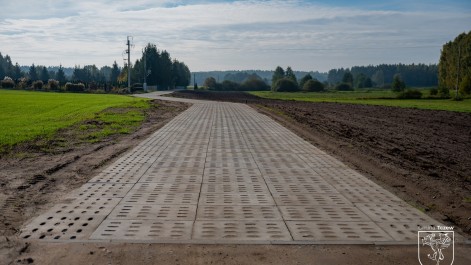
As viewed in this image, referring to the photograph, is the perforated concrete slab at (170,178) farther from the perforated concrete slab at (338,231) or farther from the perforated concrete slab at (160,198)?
the perforated concrete slab at (338,231)

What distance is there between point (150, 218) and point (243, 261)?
1994mm

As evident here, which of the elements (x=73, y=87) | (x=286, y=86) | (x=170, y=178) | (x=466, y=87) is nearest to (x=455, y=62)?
(x=466, y=87)

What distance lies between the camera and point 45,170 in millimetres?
10398

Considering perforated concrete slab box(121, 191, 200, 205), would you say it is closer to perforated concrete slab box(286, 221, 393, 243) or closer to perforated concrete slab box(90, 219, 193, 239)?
perforated concrete slab box(90, 219, 193, 239)

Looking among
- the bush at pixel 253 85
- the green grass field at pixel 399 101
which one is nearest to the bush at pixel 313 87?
the bush at pixel 253 85

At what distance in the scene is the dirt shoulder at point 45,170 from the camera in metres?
7.16

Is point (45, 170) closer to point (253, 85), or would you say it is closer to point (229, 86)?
point (229, 86)

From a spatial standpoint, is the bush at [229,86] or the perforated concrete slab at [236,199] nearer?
the perforated concrete slab at [236,199]

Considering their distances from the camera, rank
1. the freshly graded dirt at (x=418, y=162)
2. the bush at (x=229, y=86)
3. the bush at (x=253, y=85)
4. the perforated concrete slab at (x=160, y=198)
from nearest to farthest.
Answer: the perforated concrete slab at (x=160, y=198)
the freshly graded dirt at (x=418, y=162)
the bush at (x=229, y=86)
the bush at (x=253, y=85)

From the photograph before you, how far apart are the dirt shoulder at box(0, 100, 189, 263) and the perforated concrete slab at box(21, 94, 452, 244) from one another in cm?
32

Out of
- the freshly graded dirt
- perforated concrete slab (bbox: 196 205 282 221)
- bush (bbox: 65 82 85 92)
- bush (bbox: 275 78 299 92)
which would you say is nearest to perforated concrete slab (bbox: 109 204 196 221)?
perforated concrete slab (bbox: 196 205 282 221)

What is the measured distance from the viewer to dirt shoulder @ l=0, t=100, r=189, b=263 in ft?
23.5

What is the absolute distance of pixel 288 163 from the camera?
11680mm

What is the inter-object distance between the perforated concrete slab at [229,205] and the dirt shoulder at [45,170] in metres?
0.32
